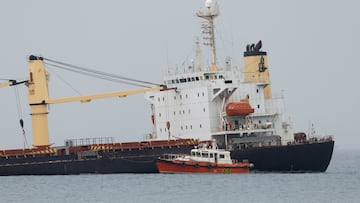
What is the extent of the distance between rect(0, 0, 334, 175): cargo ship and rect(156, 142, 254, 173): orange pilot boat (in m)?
1.37

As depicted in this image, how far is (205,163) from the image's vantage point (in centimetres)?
6259

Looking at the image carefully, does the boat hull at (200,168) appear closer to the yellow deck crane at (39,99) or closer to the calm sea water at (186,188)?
the calm sea water at (186,188)

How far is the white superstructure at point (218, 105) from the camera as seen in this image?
6623cm

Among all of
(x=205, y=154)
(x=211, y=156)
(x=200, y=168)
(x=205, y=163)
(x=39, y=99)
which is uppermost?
(x=39, y=99)

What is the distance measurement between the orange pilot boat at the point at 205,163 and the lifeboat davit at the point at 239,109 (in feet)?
10.2

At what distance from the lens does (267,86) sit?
71.9m

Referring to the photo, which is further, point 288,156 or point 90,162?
point 90,162

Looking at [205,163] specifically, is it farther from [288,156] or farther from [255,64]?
[255,64]

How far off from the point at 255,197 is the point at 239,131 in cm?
1343

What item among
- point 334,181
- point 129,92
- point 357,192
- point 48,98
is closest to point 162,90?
point 129,92

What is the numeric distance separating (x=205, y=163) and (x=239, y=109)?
448cm

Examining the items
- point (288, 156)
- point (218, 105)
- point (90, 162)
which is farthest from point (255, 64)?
point (90, 162)

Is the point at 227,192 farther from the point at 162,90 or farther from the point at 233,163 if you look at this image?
the point at 162,90

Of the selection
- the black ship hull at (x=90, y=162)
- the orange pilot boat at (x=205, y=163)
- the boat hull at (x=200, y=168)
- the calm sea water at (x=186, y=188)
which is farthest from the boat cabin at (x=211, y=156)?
the black ship hull at (x=90, y=162)
